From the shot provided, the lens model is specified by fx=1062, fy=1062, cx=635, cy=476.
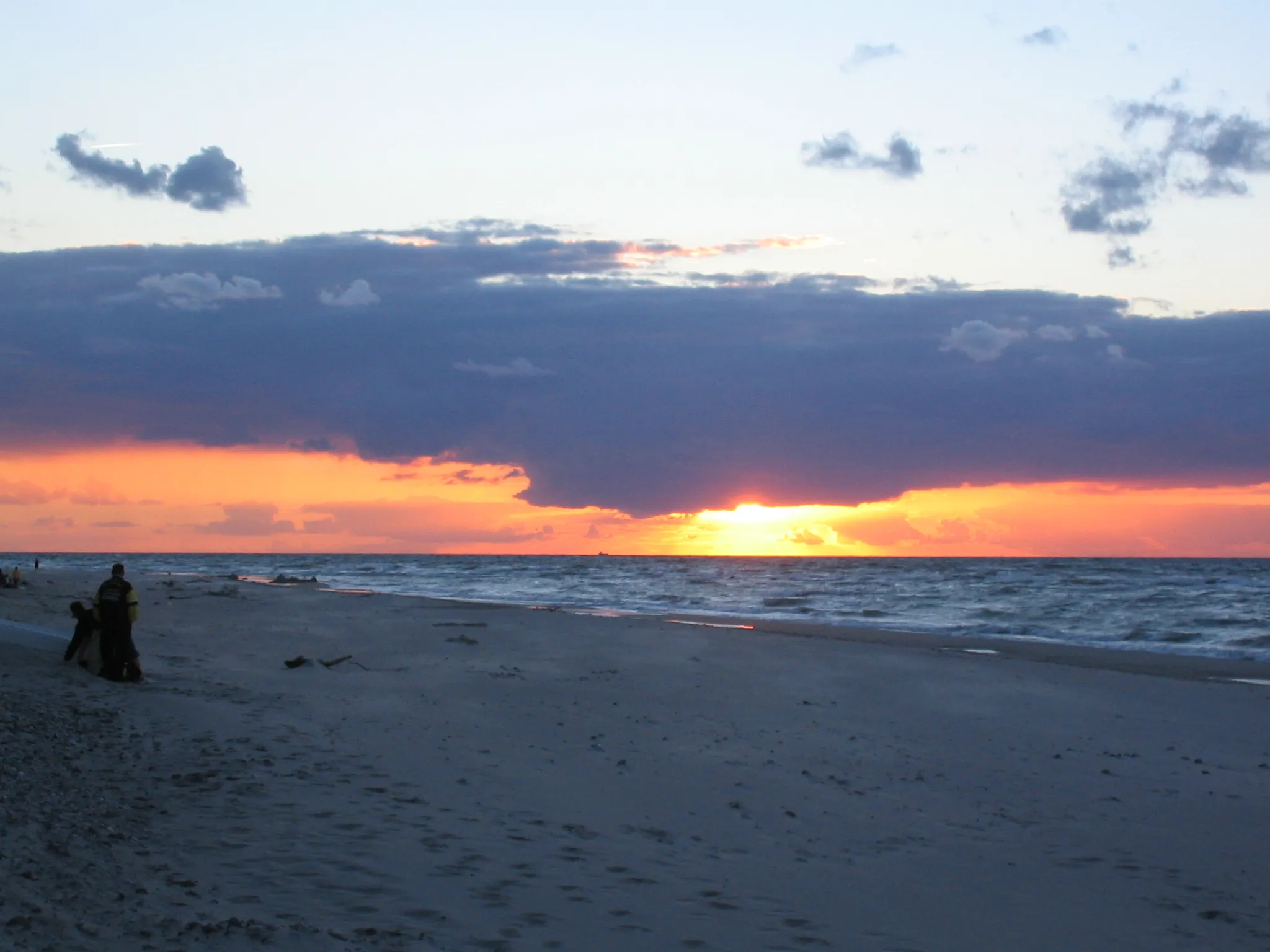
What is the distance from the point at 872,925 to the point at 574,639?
725 inches

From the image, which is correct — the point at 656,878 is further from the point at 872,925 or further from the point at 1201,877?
the point at 1201,877

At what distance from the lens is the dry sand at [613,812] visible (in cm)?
691

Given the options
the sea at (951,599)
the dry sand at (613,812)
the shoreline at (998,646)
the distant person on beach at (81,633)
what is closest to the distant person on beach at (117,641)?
the distant person on beach at (81,633)

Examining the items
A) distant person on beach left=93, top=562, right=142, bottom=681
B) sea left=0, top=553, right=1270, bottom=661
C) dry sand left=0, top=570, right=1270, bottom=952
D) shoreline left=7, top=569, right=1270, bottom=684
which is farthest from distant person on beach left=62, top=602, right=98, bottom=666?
sea left=0, top=553, right=1270, bottom=661

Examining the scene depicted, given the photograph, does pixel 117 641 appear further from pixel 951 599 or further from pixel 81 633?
pixel 951 599

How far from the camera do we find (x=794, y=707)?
16.1 m

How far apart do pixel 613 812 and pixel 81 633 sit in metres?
9.18

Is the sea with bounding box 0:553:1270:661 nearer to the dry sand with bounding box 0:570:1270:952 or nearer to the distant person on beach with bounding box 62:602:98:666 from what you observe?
the dry sand with bounding box 0:570:1270:952

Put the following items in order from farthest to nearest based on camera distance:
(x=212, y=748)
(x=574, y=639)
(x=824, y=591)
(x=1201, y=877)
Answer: (x=824, y=591), (x=574, y=639), (x=212, y=748), (x=1201, y=877)

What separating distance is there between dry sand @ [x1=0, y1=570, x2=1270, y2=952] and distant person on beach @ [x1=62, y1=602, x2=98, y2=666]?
326mm

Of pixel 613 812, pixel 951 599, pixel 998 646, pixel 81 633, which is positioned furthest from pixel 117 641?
pixel 951 599

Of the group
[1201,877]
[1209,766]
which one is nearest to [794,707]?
[1209,766]

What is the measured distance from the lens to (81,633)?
14.9m

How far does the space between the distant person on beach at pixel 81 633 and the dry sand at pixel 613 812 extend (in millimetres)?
326
